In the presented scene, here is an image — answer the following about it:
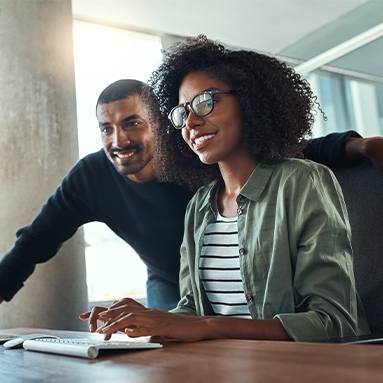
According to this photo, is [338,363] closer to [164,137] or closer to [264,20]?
[164,137]

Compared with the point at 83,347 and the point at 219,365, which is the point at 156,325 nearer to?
the point at 83,347

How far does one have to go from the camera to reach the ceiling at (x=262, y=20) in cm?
361

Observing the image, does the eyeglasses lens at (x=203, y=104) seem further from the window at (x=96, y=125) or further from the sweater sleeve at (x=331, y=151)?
the window at (x=96, y=125)

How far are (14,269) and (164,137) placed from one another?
0.89 meters

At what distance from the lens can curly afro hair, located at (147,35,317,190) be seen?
138 cm

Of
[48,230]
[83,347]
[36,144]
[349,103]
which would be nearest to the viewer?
[83,347]

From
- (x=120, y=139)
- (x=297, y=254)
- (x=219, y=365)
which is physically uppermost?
(x=120, y=139)

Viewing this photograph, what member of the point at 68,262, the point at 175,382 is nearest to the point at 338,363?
the point at 175,382

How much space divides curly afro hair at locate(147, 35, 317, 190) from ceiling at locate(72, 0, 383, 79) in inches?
87.5

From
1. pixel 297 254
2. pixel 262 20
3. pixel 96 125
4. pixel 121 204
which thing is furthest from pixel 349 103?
pixel 297 254

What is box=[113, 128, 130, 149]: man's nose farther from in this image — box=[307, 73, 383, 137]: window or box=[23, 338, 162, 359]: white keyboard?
box=[307, 73, 383, 137]: window

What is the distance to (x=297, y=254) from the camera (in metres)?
1.09

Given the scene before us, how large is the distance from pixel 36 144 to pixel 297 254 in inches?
69.1

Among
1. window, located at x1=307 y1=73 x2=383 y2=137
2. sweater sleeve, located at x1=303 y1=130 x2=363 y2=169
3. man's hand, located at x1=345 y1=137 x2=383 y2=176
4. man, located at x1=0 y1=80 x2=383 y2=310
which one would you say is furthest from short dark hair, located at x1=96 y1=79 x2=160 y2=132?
window, located at x1=307 y1=73 x2=383 y2=137
